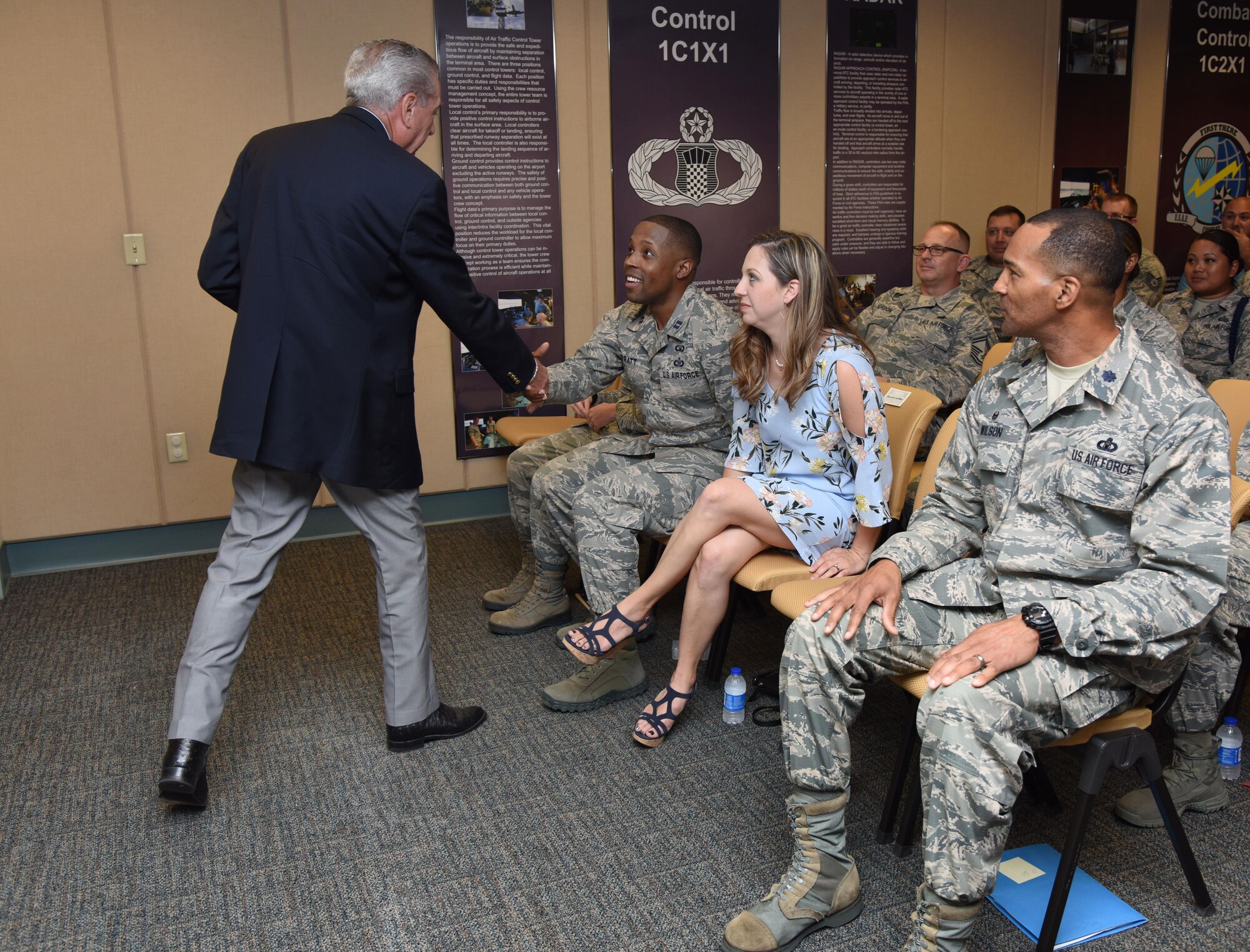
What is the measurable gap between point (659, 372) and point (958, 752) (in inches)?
75.5

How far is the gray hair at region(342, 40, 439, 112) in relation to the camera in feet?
8.54

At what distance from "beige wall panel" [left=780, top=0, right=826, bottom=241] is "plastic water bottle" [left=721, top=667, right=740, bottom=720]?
3.09 m

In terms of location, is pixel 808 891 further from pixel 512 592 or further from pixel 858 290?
pixel 858 290

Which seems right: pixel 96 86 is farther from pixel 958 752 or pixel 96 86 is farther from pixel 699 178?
pixel 958 752

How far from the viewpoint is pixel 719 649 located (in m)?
3.23

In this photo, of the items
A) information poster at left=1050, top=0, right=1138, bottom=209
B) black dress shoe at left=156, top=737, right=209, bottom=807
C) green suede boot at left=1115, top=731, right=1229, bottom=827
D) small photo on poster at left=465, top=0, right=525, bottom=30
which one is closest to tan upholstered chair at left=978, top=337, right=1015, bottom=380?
green suede boot at left=1115, top=731, right=1229, bottom=827

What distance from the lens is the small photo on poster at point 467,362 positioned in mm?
4992

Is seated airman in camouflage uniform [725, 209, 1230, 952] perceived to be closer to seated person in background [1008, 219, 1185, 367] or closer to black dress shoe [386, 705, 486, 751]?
black dress shoe [386, 705, 486, 751]

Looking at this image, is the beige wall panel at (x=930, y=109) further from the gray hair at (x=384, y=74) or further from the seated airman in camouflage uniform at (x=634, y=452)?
the gray hair at (x=384, y=74)

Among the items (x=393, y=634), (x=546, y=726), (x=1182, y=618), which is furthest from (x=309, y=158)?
(x=1182, y=618)

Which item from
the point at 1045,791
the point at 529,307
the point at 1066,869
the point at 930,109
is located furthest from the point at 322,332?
the point at 930,109

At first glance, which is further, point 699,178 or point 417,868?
point 699,178

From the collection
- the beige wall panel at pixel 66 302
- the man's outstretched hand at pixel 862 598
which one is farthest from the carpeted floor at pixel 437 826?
the beige wall panel at pixel 66 302

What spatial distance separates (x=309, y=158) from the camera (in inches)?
98.6
